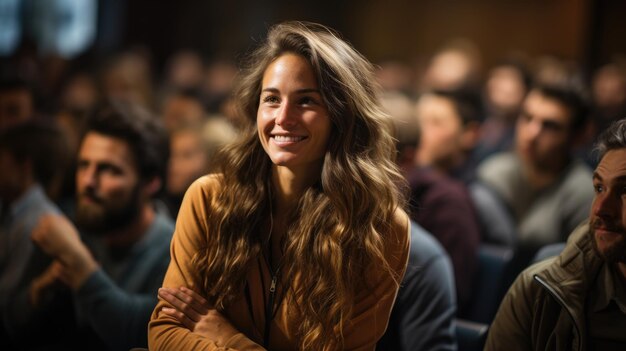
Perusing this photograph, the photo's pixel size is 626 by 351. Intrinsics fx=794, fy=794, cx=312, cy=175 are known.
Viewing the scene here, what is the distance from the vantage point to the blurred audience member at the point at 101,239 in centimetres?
270

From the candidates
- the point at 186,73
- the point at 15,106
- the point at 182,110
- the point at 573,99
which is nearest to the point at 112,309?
the point at 15,106

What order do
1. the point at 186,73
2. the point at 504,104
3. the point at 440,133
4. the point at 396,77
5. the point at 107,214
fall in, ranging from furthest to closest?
1. the point at 396,77
2. the point at 186,73
3. the point at 504,104
4. the point at 440,133
5. the point at 107,214

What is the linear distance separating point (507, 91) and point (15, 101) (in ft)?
16.0

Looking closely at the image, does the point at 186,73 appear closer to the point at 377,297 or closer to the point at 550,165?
the point at 550,165

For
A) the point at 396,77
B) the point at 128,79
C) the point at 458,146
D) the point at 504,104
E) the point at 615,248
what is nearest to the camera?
the point at 615,248

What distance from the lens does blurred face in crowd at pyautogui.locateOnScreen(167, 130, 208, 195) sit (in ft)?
14.3

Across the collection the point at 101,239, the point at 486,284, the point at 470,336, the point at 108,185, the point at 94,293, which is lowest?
the point at 486,284

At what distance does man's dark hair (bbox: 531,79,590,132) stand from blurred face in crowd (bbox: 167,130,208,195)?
1.86 metres

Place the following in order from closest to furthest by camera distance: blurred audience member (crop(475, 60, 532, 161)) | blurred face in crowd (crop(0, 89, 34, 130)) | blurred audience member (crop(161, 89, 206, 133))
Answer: blurred face in crowd (crop(0, 89, 34, 130))
blurred audience member (crop(161, 89, 206, 133))
blurred audience member (crop(475, 60, 532, 161))

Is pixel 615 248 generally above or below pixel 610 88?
above

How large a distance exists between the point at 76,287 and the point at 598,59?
846cm

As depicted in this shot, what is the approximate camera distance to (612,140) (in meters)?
1.98

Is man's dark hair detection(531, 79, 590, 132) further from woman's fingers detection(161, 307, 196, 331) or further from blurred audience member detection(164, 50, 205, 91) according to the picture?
blurred audience member detection(164, 50, 205, 91)

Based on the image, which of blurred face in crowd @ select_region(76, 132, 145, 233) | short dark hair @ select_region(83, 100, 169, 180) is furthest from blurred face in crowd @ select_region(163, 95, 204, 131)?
blurred face in crowd @ select_region(76, 132, 145, 233)
